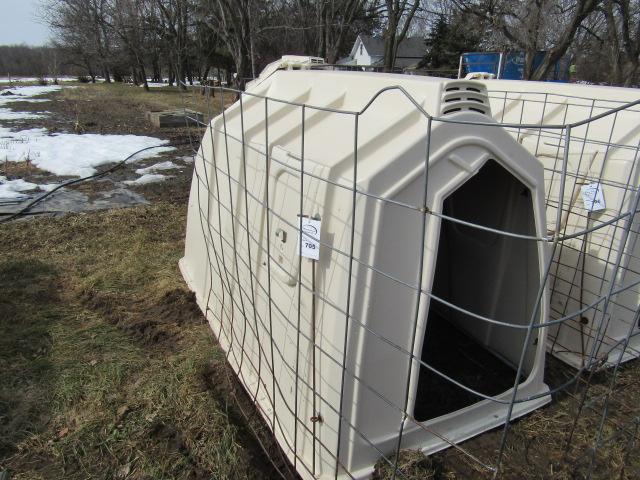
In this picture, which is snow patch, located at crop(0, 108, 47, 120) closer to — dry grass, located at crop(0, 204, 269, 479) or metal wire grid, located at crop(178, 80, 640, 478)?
dry grass, located at crop(0, 204, 269, 479)

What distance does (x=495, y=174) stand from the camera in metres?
2.54

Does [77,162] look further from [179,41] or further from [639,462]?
[179,41]

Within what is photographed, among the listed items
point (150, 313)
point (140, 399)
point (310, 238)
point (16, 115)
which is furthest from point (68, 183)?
point (16, 115)

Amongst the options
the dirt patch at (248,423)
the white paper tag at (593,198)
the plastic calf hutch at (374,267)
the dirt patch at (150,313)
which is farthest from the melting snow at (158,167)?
the white paper tag at (593,198)

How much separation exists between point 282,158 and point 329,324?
0.85 m

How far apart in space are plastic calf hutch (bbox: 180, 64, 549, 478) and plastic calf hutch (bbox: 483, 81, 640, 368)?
493 millimetres

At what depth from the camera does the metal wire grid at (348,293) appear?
1.42 metres

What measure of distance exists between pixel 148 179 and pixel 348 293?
6.13 meters

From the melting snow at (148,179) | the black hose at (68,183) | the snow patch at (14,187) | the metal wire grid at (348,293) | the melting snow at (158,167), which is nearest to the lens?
the metal wire grid at (348,293)

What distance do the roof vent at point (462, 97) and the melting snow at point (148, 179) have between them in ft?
19.5

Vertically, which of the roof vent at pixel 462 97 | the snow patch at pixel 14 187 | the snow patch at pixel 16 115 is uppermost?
the roof vent at pixel 462 97

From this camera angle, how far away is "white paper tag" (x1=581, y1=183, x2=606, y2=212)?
2.63 m

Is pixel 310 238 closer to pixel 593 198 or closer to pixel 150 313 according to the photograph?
pixel 593 198

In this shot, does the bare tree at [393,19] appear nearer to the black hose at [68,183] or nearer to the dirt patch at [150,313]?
the black hose at [68,183]
